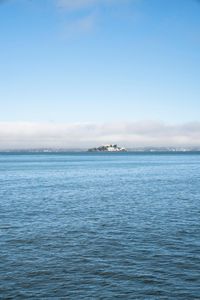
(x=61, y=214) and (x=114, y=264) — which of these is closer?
(x=114, y=264)

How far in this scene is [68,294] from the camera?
848 inches

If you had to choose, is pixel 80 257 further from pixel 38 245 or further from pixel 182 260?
pixel 182 260

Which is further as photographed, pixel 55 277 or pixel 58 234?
pixel 58 234

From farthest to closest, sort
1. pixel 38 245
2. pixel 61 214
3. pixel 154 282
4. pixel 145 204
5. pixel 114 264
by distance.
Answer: pixel 145 204, pixel 61 214, pixel 38 245, pixel 114 264, pixel 154 282

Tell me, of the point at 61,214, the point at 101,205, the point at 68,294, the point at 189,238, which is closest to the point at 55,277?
the point at 68,294

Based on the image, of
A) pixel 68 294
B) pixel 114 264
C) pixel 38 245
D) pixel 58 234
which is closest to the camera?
pixel 68 294

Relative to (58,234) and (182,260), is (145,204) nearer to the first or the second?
(58,234)

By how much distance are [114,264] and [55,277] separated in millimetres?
4783

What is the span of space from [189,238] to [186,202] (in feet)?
68.9

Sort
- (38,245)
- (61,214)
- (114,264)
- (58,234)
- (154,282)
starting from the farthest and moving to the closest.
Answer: (61,214), (58,234), (38,245), (114,264), (154,282)

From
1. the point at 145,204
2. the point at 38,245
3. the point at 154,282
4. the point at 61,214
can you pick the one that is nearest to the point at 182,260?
the point at 154,282

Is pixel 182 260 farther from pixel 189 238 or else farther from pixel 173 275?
pixel 189 238

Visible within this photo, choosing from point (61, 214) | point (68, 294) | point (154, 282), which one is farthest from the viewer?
point (61, 214)

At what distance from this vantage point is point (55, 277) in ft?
78.8
